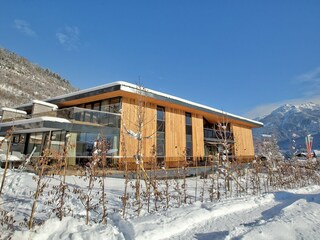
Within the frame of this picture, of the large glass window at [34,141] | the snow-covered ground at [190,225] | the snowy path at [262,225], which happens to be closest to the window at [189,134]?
the large glass window at [34,141]

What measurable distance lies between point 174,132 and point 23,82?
78.9m

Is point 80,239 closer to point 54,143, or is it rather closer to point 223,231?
point 223,231

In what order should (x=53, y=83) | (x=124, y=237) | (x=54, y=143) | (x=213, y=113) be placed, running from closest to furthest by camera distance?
1. (x=124, y=237)
2. (x=54, y=143)
3. (x=213, y=113)
4. (x=53, y=83)

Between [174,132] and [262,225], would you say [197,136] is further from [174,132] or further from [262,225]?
[262,225]

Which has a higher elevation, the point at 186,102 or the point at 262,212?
the point at 186,102

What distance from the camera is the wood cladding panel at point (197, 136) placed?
85.7 ft

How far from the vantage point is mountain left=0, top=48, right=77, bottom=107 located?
237 feet

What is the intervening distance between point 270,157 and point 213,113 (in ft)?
45.2

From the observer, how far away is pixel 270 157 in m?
14.1

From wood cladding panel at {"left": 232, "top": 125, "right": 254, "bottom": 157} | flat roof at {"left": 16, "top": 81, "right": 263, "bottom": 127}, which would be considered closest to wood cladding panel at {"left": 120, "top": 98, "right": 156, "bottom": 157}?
flat roof at {"left": 16, "top": 81, "right": 263, "bottom": 127}

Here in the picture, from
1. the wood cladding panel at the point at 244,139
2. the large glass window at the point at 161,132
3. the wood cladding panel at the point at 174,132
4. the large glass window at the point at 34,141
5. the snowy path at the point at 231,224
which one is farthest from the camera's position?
the wood cladding panel at the point at 244,139

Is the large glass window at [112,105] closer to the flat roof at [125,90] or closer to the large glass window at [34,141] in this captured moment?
the flat roof at [125,90]

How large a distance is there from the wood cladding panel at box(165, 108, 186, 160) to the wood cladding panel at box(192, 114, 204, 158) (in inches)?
69.1

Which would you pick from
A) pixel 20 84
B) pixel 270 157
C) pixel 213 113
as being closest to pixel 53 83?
pixel 20 84
